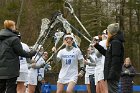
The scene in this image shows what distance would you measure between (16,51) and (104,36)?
3082 mm

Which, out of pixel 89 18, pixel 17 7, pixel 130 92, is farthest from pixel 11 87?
pixel 17 7

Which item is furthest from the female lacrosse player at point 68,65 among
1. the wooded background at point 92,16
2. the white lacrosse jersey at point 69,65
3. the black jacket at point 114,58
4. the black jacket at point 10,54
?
the wooded background at point 92,16

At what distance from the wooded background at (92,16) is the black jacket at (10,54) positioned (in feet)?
68.3

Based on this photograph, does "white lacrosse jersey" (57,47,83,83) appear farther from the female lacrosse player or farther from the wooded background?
the wooded background

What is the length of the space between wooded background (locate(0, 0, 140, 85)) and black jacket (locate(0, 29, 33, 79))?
820 inches

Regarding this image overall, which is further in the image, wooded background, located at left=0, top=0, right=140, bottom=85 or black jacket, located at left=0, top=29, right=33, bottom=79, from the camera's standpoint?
wooded background, located at left=0, top=0, right=140, bottom=85

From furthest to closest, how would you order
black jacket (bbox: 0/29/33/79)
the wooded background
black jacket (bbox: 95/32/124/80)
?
the wooded background
black jacket (bbox: 0/29/33/79)
black jacket (bbox: 95/32/124/80)

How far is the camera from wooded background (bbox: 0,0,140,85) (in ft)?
106

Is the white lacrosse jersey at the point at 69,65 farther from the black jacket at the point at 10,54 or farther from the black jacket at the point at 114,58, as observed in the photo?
the black jacket at the point at 114,58

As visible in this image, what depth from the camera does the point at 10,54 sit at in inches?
432

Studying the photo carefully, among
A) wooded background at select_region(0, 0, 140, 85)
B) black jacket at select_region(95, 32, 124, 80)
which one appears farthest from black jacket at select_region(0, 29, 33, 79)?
wooded background at select_region(0, 0, 140, 85)

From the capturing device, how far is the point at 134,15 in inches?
1330

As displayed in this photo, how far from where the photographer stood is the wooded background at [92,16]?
106 feet

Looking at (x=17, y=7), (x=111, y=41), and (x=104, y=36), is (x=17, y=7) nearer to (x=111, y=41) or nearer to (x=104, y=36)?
(x=104, y=36)
